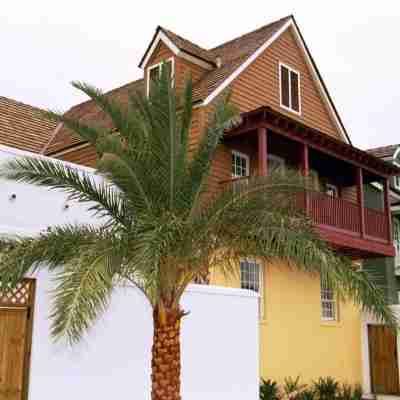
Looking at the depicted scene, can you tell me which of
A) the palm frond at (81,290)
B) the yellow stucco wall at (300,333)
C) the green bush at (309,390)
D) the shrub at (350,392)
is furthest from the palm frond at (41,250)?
the shrub at (350,392)

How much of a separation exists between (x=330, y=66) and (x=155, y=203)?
54.1ft

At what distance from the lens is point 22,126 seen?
2047 centimetres

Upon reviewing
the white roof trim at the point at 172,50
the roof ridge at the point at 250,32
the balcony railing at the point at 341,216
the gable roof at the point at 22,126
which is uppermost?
the roof ridge at the point at 250,32

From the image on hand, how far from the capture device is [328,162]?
62.1ft

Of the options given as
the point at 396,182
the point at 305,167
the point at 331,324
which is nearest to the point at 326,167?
the point at 305,167

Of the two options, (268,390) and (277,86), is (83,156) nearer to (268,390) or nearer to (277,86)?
(277,86)

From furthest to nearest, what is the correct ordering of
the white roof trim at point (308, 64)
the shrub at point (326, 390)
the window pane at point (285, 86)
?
the window pane at point (285, 86), the shrub at point (326, 390), the white roof trim at point (308, 64)

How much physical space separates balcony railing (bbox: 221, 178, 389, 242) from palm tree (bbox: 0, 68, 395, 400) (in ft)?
19.0

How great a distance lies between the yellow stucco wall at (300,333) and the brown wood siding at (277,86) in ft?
16.5

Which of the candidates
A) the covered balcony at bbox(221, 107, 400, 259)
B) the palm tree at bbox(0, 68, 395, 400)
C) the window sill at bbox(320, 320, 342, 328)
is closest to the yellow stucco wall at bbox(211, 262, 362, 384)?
the window sill at bbox(320, 320, 342, 328)

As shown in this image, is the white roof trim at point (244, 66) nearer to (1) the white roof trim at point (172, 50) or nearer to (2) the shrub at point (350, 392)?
(1) the white roof trim at point (172, 50)

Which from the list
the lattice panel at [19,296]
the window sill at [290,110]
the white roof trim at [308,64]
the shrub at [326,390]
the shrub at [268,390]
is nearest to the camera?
the lattice panel at [19,296]

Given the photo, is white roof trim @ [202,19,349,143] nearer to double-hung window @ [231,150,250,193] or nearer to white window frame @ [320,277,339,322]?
double-hung window @ [231,150,250,193]

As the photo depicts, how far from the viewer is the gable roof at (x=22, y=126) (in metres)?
19.4
